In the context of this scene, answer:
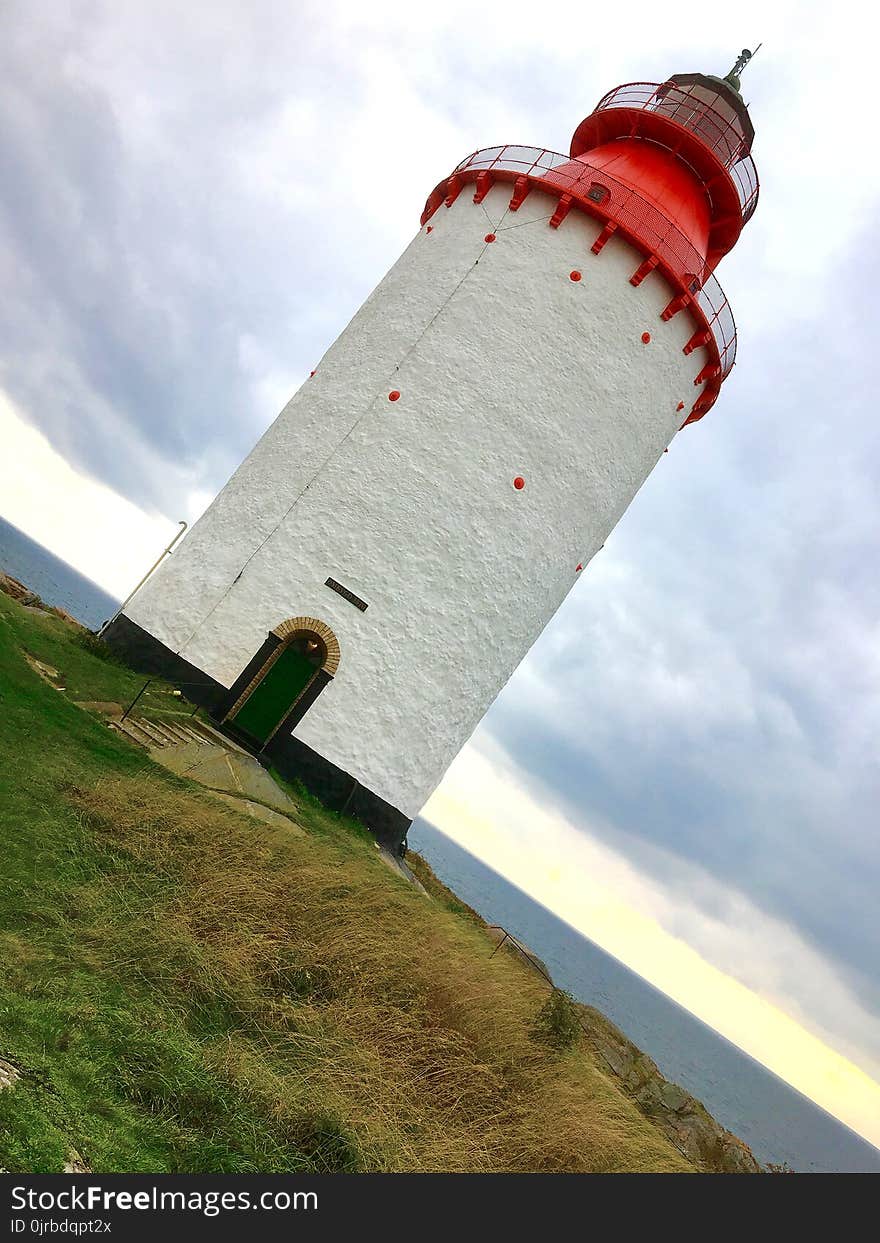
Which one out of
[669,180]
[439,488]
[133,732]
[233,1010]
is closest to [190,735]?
[133,732]

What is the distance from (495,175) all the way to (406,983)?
587 inches

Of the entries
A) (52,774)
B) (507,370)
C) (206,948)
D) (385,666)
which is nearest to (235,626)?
(385,666)

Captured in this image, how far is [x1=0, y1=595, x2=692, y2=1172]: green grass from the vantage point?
165 inches

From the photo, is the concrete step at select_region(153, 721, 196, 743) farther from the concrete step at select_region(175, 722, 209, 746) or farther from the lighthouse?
the lighthouse

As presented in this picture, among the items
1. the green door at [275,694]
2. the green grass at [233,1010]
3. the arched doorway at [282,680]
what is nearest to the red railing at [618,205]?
the arched doorway at [282,680]

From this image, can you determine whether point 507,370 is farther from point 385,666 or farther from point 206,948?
point 206,948

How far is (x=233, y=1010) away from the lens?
18.1 feet

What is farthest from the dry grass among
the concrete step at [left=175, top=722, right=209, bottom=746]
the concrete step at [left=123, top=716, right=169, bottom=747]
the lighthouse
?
the lighthouse

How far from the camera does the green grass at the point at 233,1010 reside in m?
4.18

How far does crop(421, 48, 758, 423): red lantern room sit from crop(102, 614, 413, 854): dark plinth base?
1097 centimetres

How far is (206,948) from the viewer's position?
19.4 feet

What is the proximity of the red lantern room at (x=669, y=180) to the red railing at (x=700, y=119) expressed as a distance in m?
0.02

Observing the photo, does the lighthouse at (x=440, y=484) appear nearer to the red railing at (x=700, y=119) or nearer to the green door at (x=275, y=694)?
the green door at (x=275, y=694)

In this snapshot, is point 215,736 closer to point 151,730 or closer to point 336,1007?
point 151,730
